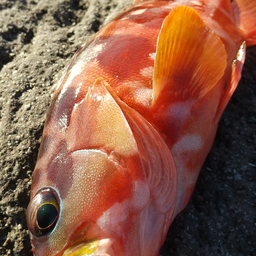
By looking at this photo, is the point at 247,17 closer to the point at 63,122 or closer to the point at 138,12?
the point at 138,12

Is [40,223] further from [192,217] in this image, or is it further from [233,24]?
[233,24]

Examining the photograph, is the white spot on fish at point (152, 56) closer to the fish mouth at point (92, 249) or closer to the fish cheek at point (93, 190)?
the fish cheek at point (93, 190)

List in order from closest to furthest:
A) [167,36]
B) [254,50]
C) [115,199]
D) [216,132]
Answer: [115,199]
[167,36]
[216,132]
[254,50]

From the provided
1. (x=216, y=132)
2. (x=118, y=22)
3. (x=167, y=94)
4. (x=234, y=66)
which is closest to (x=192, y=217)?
(x=216, y=132)

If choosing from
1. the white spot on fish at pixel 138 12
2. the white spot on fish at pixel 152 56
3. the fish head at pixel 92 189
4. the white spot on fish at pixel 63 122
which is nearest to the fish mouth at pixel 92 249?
the fish head at pixel 92 189

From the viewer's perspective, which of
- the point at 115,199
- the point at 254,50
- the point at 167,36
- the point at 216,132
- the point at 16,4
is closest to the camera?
the point at 115,199

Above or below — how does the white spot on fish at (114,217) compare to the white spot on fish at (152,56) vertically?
below

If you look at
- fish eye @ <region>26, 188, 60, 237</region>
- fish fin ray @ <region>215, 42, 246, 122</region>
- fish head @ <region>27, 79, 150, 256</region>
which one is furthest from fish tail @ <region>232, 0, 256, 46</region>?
fish eye @ <region>26, 188, 60, 237</region>

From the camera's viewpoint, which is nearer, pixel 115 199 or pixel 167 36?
pixel 115 199
